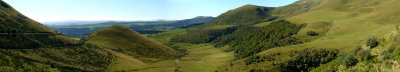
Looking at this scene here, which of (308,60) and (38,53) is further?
(38,53)

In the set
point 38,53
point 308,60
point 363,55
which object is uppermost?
point 363,55

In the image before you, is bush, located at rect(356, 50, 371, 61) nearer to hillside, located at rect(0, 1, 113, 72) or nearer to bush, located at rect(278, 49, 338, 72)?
bush, located at rect(278, 49, 338, 72)

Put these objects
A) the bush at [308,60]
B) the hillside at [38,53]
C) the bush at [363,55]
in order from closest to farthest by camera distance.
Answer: the bush at [363,55]
the hillside at [38,53]
the bush at [308,60]

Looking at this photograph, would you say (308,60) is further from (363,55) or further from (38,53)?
(38,53)

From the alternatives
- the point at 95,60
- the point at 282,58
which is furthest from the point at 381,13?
the point at 95,60

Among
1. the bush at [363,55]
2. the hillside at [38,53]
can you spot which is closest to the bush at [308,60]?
the bush at [363,55]

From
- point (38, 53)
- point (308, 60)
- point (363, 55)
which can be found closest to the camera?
point (363, 55)

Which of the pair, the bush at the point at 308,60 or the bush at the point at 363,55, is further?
the bush at the point at 308,60

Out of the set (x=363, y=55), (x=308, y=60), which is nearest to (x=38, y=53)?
(x=308, y=60)

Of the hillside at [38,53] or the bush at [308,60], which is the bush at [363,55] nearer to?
the bush at [308,60]
